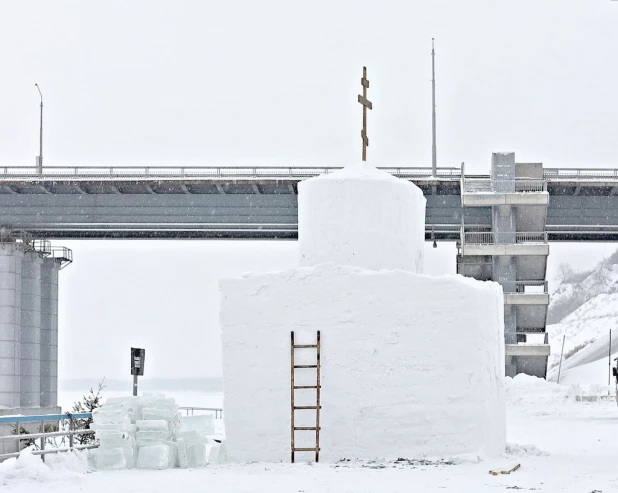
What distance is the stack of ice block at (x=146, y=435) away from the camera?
16531mm

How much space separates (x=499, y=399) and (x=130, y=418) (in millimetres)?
6584

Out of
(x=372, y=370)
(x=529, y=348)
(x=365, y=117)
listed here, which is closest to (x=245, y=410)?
(x=372, y=370)

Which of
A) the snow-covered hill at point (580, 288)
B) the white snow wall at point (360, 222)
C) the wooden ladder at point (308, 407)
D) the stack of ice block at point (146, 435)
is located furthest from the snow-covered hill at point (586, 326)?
the stack of ice block at point (146, 435)

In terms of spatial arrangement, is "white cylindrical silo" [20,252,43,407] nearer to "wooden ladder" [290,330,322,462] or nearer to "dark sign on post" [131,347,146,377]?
"dark sign on post" [131,347,146,377]

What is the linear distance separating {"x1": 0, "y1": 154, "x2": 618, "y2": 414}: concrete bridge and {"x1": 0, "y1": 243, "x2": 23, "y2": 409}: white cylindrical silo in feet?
0.17

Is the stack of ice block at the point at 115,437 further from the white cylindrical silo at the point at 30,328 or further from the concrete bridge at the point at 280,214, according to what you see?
the white cylindrical silo at the point at 30,328

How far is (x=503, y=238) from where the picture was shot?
4728cm

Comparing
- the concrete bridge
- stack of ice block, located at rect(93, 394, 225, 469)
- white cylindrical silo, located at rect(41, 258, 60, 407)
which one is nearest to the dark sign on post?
stack of ice block, located at rect(93, 394, 225, 469)

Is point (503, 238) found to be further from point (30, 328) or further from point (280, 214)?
point (30, 328)

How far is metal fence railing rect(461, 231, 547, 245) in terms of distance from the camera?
4712 centimetres

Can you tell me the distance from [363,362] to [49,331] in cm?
4294

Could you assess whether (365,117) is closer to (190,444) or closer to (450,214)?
(190,444)

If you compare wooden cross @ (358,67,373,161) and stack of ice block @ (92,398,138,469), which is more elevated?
wooden cross @ (358,67,373,161)

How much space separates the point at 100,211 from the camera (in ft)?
164
